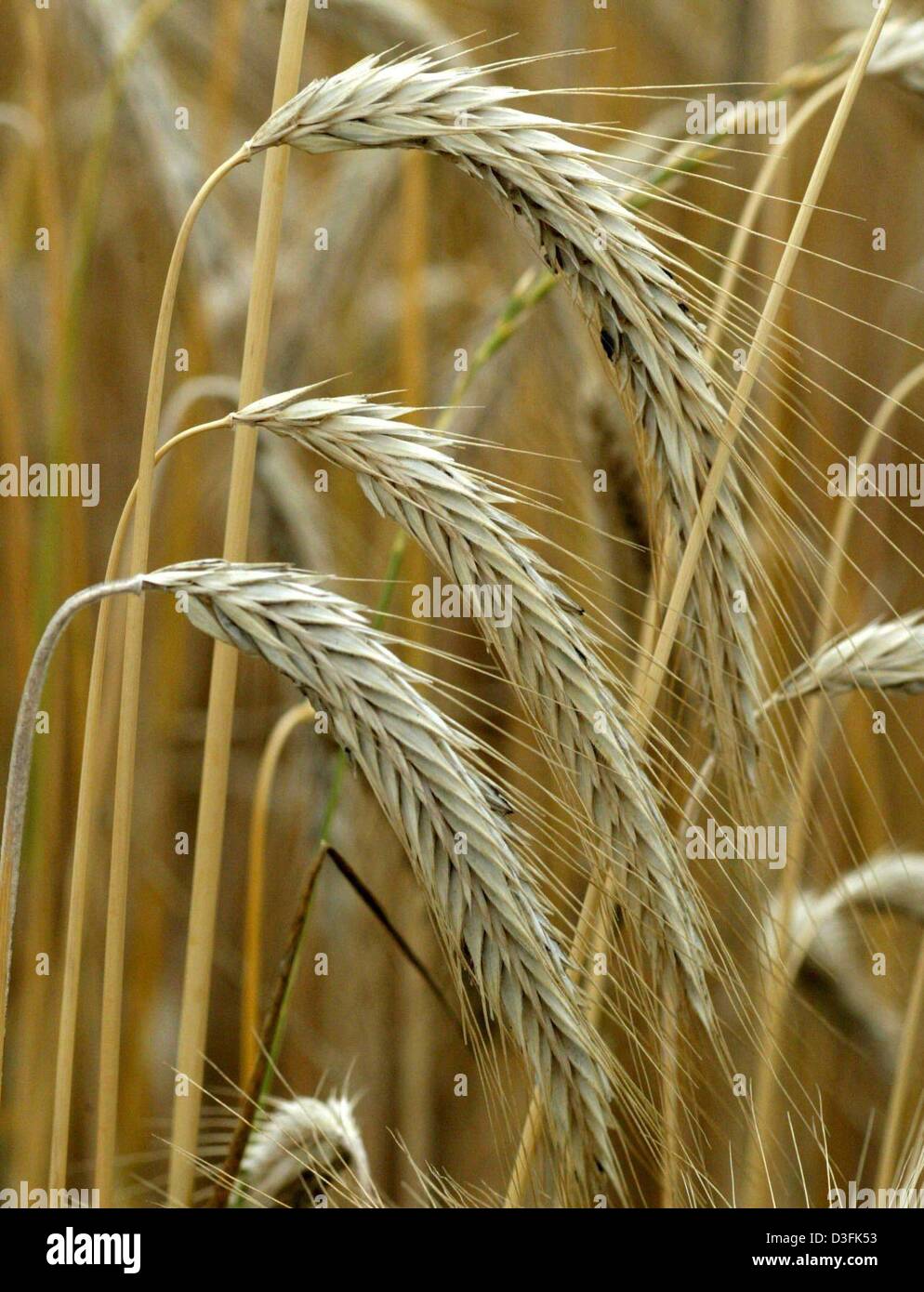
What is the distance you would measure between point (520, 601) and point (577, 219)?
24 cm

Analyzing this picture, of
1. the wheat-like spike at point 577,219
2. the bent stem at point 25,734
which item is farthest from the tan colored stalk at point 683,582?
the bent stem at point 25,734

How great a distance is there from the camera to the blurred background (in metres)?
1.04

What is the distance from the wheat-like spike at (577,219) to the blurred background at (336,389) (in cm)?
35

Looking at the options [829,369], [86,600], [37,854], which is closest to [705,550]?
[86,600]

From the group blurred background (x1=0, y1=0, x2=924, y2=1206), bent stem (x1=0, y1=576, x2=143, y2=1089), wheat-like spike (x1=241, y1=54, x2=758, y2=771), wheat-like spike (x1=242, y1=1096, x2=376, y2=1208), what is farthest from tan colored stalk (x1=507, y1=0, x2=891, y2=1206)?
bent stem (x1=0, y1=576, x2=143, y2=1089)

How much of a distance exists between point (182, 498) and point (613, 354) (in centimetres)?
60

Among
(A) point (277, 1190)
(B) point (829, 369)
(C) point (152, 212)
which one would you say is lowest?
(A) point (277, 1190)

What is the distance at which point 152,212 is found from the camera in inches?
43.6

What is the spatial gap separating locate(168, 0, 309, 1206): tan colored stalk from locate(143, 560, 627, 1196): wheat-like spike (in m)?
0.19

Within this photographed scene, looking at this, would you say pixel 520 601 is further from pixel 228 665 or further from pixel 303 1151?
pixel 303 1151

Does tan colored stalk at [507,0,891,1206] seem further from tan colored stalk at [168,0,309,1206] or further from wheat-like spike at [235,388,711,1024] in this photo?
tan colored stalk at [168,0,309,1206]

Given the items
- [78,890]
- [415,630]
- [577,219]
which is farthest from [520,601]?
[415,630]

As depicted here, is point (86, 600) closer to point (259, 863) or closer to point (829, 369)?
point (259, 863)
